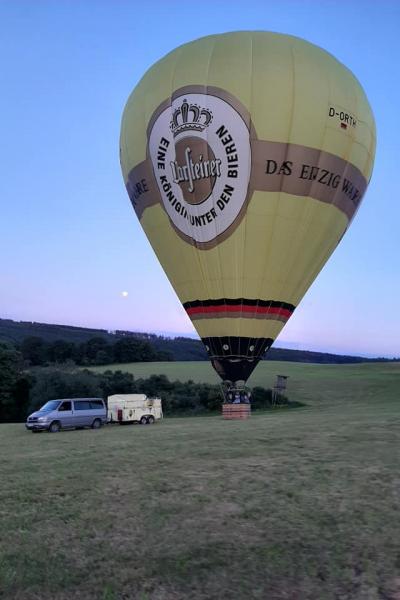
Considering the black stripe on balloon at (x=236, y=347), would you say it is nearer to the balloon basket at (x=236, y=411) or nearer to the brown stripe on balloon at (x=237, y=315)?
the brown stripe on balloon at (x=237, y=315)

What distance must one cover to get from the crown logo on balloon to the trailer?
13.9m

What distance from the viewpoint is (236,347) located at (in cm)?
2017

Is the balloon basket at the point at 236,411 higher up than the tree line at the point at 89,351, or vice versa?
the tree line at the point at 89,351

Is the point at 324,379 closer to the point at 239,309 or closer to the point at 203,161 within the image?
the point at 239,309

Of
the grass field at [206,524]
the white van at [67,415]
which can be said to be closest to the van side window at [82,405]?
the white van at [67,415]

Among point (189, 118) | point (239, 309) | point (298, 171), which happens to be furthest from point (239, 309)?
point (189, 118)

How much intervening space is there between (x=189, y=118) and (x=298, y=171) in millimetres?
4106

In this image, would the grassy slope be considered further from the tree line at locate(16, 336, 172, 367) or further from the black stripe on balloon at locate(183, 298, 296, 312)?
the black stripe on balloon at locate(183, 298, 296, 312)

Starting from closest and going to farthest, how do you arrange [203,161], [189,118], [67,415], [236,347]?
1. [203,161]
2. [189,118]
3. [236,347]
4. [67,415]

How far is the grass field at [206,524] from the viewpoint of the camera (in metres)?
5.89

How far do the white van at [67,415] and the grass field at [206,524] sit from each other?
12003 millimetres

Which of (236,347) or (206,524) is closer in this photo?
(206,524)

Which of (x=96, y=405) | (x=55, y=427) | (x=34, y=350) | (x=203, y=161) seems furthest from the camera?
(x=34, y=350)

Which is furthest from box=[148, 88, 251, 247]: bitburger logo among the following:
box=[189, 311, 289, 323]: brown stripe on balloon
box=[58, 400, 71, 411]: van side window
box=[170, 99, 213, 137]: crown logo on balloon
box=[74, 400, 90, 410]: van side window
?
box=[74, 400, 90, 410]: van side window
